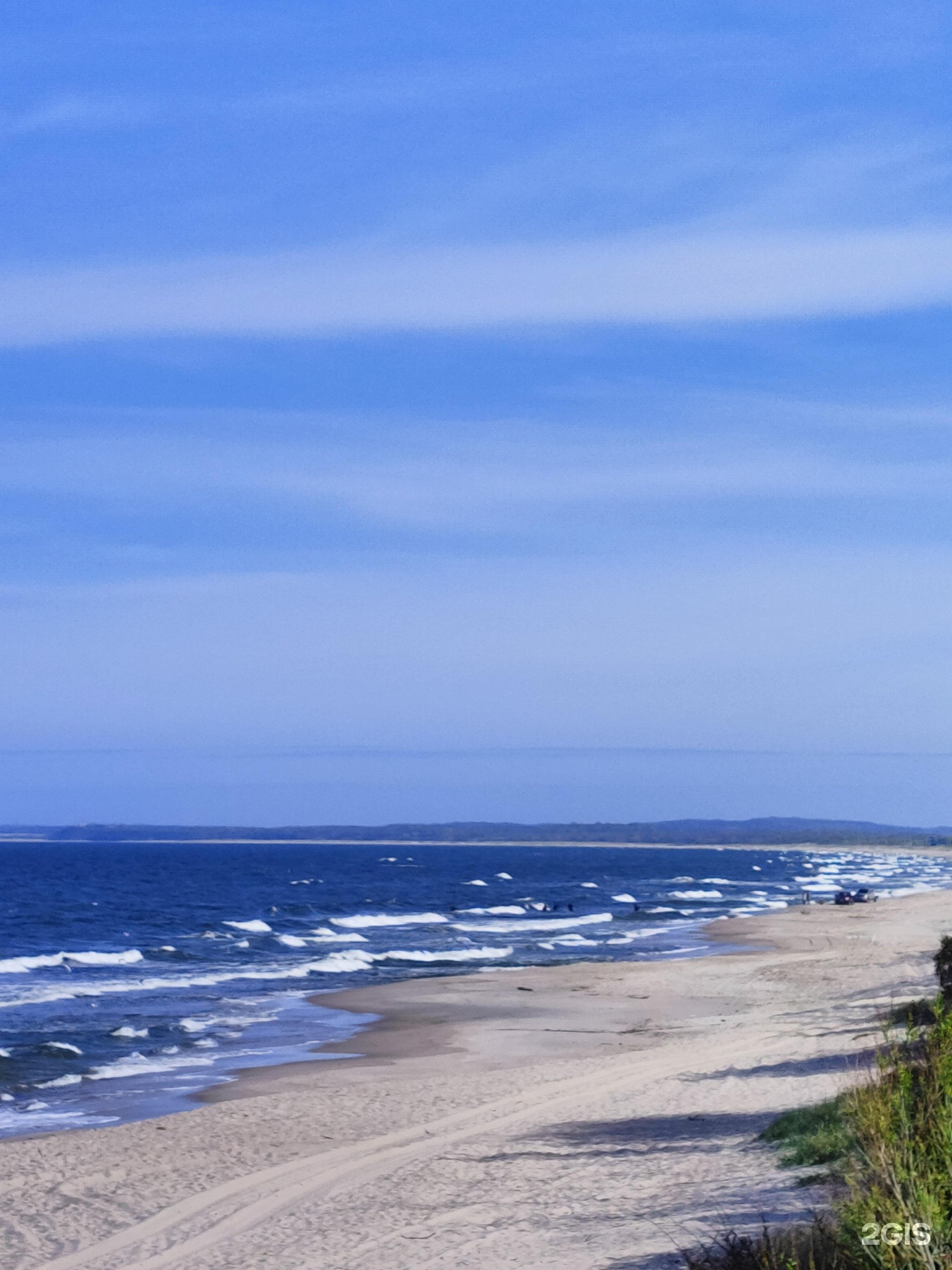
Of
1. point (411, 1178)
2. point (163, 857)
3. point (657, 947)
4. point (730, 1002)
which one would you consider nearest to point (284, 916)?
point (657, 947)

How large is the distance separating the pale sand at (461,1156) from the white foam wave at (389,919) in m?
32.3

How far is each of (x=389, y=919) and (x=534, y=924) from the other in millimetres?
6739

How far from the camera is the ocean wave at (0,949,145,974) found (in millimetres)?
39594

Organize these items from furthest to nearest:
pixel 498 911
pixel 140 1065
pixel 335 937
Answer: pixel 498 911, pixel 335 937, pixel 140 1065

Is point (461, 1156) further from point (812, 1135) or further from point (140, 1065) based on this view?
point (140, 1065)

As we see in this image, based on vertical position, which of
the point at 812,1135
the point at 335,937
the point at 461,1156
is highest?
the point at 812,1135

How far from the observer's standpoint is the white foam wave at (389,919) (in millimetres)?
58281

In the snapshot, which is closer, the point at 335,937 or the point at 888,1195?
the point at 888,1195

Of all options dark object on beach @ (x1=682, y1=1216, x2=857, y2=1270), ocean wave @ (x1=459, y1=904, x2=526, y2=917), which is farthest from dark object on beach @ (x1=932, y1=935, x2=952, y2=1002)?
ocean wave @ (x1=459, y1=904, x2=526, y2=917)

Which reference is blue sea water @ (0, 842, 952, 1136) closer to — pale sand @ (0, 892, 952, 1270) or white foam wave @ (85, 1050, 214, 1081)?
white foam wave @ (85, 1050, 214, 1081)

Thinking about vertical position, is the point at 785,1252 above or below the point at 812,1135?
above

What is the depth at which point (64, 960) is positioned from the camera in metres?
41.4

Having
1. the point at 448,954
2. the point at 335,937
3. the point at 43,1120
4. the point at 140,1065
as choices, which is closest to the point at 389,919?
the point at 335,937

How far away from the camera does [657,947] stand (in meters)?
47.2
